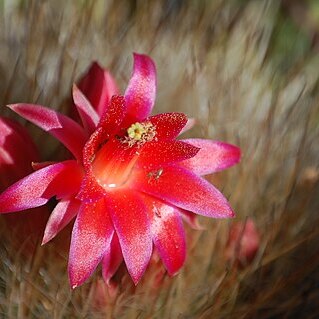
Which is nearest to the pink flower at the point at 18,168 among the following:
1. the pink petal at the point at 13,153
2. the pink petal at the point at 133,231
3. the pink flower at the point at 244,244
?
the pink petal at the point at 13,153

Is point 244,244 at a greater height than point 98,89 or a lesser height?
lesser

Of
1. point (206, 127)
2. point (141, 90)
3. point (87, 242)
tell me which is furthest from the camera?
point (206, 127)

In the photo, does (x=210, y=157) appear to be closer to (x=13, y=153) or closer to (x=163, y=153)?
(x=163, y=153)

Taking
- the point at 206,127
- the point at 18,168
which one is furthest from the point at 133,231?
the point at 206,127

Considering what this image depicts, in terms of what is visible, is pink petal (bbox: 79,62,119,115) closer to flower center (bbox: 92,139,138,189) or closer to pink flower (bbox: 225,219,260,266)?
flower center (bbox: 92,139,138,189)

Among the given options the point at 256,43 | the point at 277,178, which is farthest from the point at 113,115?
the point at 256,43

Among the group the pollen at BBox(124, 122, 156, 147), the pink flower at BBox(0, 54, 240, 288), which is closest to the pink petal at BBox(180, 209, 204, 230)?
the pink flower at BBox(0, 54, 240, 288)

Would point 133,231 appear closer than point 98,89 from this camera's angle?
Yes
